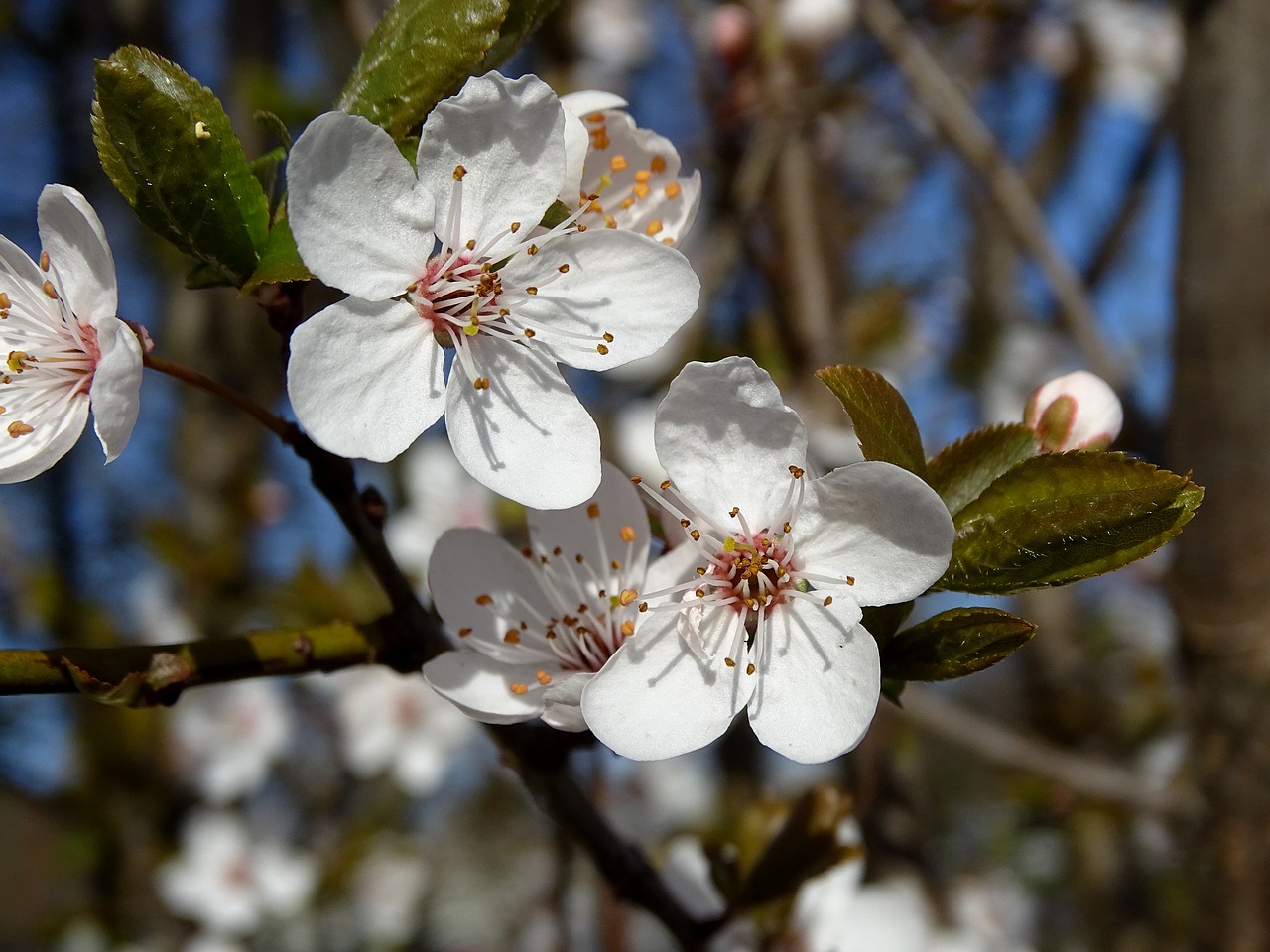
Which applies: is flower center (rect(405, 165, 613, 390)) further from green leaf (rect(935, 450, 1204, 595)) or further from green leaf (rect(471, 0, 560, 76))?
green leaf (rect(935, 450, 1204, 595))

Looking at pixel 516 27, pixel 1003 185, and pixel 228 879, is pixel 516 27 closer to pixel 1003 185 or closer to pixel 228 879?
pixel 1003 185

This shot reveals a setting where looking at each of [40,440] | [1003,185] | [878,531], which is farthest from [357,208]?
[1003,185]

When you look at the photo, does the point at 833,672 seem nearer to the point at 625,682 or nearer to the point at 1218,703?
the point at 625,682

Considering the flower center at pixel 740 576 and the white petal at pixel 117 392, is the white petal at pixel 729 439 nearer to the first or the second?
the flower center at pixel 740 576

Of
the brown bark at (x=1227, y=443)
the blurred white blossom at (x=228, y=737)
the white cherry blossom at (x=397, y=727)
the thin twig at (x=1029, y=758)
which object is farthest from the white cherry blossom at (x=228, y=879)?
→ the brown bark at (x=1227, y=443)

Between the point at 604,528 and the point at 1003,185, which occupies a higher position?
the point at 604,528

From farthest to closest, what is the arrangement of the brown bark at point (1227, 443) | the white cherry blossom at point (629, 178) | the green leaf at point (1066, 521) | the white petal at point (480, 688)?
the brown bark at point (1227, 443)
the white cherry blossom at point (629, 178)
the white petal at point (480, 688)
the green leaf at point (1066, 521)
